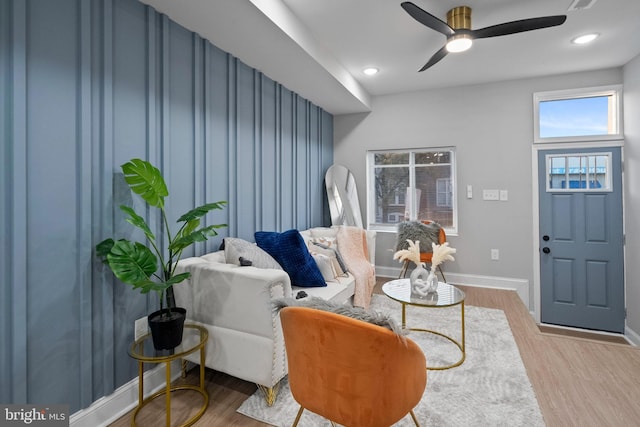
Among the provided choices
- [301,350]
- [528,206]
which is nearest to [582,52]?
[528,206]

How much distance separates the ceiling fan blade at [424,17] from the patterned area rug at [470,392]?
243 centimetres

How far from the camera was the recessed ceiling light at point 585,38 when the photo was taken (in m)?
2.85

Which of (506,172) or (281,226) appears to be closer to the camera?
(281,226)

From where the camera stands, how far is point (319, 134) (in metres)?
4.50

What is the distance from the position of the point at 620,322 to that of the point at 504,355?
229 cm

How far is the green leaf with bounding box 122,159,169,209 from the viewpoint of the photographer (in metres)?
1.66

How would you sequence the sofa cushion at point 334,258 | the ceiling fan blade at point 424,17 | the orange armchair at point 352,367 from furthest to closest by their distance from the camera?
the sofa cushion at point 334,258
the ceiling fan blade at point 424,17
the orange armchair at point 352,367

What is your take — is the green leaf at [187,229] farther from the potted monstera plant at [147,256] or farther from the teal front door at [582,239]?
the teal front door at [582,239]

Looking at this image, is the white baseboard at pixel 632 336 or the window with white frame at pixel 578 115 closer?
the white baseboard at pixel 632 336

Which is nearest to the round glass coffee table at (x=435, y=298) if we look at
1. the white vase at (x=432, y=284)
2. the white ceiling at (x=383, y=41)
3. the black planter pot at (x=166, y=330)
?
the white vase at (x=432, y=284)

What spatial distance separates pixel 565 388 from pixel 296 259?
2004 millimetres

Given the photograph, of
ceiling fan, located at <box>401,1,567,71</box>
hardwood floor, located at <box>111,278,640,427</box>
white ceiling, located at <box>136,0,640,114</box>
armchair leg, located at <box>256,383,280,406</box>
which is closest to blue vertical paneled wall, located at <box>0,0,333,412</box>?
white ceiling, located at <box>136,0,640,114</box>

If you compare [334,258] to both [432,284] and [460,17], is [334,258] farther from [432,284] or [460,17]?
[460,17]

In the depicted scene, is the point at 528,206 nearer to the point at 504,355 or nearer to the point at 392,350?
the point at 504,355
